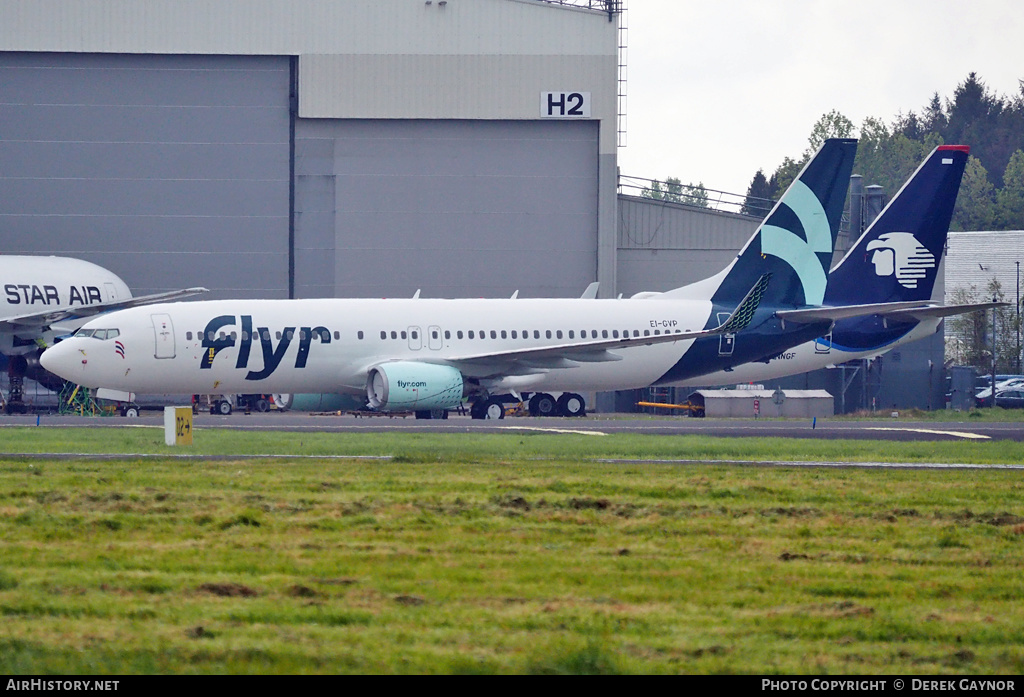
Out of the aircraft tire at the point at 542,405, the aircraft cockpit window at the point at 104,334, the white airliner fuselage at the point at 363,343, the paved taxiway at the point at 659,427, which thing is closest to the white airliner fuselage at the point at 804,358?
the white airliner fuselage at the point at 363,343

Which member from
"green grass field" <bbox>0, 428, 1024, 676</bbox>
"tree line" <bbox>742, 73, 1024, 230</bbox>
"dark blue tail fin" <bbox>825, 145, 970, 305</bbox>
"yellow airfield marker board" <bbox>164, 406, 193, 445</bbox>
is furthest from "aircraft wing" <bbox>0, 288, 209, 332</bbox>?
"tree line" <bbox>742, 73, 1024, 230</bbox>

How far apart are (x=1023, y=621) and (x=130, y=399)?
37.4m

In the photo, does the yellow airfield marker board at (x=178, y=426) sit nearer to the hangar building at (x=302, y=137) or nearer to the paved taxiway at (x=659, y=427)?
the paved taxiway at (x=659, y=427)

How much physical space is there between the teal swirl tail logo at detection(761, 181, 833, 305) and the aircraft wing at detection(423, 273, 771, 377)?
8.17 feet

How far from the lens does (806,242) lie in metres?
40.4

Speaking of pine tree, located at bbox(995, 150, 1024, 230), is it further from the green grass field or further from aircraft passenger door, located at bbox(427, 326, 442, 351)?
the green grass field

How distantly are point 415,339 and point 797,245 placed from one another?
40.6 feet

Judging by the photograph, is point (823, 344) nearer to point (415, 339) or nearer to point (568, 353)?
point (568, 353)

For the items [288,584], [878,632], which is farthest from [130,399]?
[878,632]

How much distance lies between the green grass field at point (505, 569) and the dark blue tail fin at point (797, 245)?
71.3 ft

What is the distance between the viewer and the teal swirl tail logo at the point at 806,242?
40.2 m

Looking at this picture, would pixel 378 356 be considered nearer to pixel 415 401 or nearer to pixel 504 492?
pixel 415 401

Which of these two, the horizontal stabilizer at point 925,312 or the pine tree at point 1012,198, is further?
the pine tree at point 1012,198
